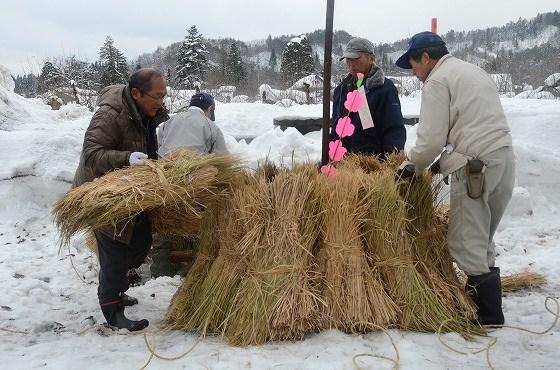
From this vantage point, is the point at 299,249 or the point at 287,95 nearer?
the point at 299,249

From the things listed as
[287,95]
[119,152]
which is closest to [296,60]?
[287,95]

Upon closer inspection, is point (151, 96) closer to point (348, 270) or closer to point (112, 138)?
point (112, 138)

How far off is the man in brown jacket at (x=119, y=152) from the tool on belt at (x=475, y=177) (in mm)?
1763

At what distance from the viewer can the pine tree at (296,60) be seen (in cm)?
2419

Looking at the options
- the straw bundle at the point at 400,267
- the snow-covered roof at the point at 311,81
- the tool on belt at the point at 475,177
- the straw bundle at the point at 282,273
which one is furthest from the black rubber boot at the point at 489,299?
the snow-covered roof at the point at 311,81

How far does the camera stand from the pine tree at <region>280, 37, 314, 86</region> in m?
24.2

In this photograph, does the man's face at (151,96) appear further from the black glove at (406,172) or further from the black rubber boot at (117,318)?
the black glove at (406,172)

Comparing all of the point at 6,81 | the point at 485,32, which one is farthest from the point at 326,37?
the point at 485,32

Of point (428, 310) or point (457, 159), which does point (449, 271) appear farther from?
point (457, 159)

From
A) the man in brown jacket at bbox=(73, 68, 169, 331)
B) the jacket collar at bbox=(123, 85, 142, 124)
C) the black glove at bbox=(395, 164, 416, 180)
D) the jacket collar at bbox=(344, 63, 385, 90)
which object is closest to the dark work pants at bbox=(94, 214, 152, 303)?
the man in brown jacket at bbox=(73, 68, 169, 331)

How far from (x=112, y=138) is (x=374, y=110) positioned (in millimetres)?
1856

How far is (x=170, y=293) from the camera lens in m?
3.58

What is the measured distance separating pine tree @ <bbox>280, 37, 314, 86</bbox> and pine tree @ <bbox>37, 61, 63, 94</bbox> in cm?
1002

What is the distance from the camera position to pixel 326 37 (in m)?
3.08
